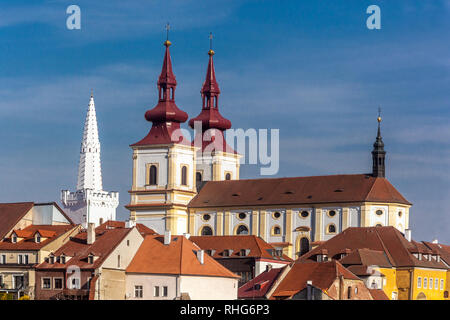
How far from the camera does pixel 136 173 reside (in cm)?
11044

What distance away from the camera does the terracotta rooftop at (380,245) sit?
87000 mm

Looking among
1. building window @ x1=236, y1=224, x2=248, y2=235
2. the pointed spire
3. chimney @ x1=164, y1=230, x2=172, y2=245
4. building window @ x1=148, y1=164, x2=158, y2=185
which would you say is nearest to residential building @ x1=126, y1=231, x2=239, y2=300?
chimney @ x1=164, y1=230, x2=172, y2=245

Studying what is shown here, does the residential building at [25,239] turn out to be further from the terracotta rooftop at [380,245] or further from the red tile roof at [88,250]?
the terracotta rooftop at [380,245]

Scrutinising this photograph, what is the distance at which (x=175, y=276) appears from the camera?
6862 cm

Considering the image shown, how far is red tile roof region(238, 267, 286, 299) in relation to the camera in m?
73.0

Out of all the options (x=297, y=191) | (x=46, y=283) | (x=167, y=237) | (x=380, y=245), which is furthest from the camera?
(x=297, y=191)

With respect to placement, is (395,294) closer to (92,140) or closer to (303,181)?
(303,181)

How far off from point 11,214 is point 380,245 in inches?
1051

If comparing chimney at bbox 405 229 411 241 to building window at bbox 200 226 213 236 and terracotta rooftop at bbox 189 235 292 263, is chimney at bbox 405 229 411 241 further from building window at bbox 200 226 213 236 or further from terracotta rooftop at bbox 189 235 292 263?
building window at bbox 200 226 213 236

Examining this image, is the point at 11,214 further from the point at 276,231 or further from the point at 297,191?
the point at 297,191

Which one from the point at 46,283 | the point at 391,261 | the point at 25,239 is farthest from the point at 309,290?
the point at 25,239
